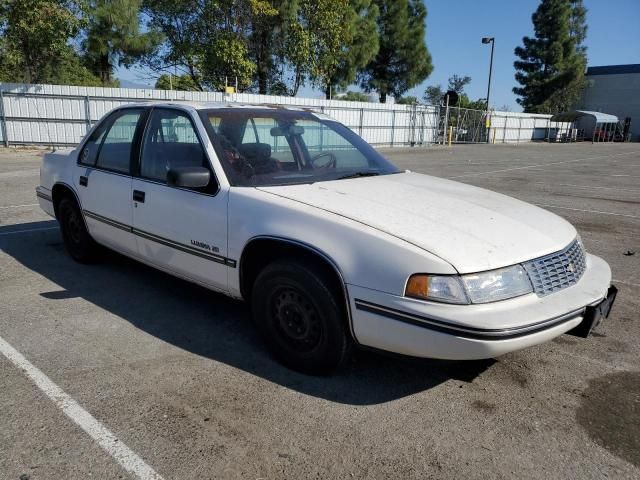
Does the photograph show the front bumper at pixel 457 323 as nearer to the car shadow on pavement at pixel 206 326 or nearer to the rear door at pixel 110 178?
the car shadow on pavement at pixel 206 326

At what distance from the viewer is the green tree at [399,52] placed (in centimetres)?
3962

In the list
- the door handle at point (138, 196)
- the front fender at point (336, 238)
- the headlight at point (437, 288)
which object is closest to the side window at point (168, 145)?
the door handle at point (138, 196)

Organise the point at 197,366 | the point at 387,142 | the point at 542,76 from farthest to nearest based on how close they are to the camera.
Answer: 1. the point at 542,76
2. the point at 387,142
3. the point at 197,366

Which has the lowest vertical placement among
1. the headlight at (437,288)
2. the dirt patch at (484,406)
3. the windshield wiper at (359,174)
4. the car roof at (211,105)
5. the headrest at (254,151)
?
the dirt patch at (484,406)

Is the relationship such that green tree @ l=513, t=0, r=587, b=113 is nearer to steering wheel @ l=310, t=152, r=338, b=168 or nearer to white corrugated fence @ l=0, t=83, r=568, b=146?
white corrugated fence @ l=0, t=83, r=568, b=146

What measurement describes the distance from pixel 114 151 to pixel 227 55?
2295 centimetres

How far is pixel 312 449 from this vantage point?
8.15 ft

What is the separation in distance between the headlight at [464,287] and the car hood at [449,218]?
50 mm

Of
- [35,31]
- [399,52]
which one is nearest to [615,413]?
[35,31]

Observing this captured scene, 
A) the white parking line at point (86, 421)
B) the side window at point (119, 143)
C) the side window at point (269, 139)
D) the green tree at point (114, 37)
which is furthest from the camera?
the green tree at point (114, 37)

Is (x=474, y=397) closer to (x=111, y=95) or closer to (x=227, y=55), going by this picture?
(x=111, y=95)

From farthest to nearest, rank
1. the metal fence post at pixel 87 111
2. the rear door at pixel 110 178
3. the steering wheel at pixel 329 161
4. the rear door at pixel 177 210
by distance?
the metal fence post at pixel 87 111 < the rear door at pixel 110 178 < the steering wheel at pixel 329 161 < the rear door at pixel 177 210

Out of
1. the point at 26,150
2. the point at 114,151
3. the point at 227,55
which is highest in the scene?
the point at 227,55

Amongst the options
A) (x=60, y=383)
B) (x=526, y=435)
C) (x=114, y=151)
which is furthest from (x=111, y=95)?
(x=526, y=435)
